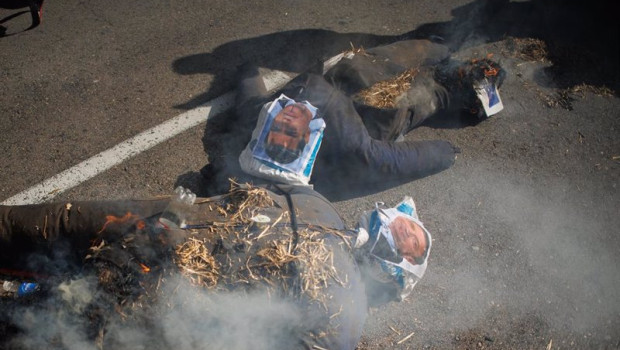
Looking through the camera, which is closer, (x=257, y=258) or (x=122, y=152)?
(x=257, y=258)

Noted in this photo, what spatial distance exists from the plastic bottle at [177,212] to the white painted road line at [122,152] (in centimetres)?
168

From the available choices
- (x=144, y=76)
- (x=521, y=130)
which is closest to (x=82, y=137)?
(x=144, y=76)

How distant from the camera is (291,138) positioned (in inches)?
144

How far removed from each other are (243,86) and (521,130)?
3.14m

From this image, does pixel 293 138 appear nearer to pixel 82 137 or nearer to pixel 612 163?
pixel 82 137

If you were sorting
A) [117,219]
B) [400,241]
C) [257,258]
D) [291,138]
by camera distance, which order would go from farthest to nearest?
1. [291,138]
2. [400,241]
3. [117,219]
4. [257,258]

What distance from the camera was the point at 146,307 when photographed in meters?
2.48

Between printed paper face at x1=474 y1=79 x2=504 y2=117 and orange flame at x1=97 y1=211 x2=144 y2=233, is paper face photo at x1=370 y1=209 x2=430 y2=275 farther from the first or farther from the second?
printed paper face at x1=474 y1=79 x2=504 y2=117

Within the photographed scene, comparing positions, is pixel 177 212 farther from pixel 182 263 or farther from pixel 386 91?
pixel 386 91

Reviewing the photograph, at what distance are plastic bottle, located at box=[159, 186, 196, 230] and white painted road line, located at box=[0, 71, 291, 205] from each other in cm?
168

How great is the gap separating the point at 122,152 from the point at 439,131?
10.8 feet

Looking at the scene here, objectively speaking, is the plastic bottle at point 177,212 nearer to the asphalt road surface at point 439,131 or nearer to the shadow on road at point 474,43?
the asphalt road surface at point 439,131

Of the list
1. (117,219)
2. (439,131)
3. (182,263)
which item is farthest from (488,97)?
(117,219)

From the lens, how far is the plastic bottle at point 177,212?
277 cm
